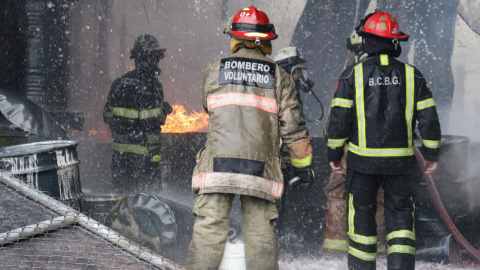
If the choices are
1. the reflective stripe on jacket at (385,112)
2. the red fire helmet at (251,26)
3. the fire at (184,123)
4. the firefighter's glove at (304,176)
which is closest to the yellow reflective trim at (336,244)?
the reflective stripe on jacket at (385,112)

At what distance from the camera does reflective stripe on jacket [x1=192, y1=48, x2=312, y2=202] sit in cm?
313

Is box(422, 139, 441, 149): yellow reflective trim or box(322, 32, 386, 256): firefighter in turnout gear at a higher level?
box(422, 139, 441, 149): yellow reflective trim

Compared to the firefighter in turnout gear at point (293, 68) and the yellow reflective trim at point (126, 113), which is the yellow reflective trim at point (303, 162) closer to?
the firefighter in turnout gear at point (293, 68)

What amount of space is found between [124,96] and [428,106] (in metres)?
3.42

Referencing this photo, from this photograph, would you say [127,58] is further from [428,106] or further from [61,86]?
[428,106]

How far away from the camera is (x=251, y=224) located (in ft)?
10.4

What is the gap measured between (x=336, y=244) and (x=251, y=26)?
2.13 meters

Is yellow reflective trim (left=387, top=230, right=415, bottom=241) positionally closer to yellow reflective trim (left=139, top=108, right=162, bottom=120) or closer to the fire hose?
the fire hose

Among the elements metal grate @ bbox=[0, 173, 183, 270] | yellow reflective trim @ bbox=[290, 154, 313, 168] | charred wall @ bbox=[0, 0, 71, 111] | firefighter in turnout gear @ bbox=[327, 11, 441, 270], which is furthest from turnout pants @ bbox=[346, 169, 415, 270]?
Answer: charred wall @ bbox=[0, 0, 71, 111]

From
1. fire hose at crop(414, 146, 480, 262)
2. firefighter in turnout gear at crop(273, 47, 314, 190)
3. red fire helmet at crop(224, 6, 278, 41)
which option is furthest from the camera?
firefighter in turnout gear at crop(273, 47, 314, 190)

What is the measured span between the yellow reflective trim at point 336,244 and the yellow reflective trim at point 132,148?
7.87 feet

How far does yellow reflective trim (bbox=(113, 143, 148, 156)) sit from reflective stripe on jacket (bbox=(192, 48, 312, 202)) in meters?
2.87

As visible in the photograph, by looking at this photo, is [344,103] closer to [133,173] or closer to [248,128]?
[248,128]

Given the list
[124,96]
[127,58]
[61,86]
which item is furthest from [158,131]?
[127,58]
